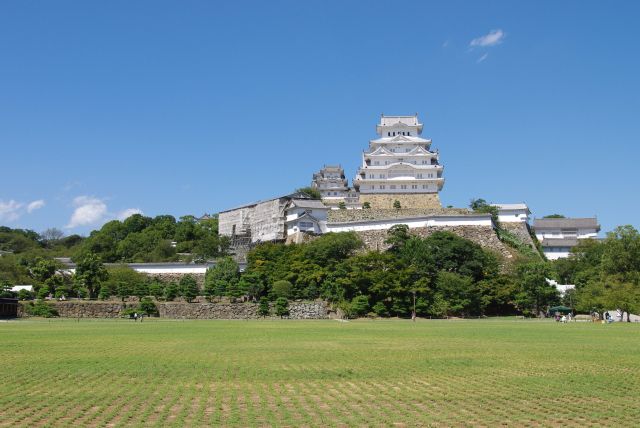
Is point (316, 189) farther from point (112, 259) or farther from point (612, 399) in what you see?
point (612, 399)

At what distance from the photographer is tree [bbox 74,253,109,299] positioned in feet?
163

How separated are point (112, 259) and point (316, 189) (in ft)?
80.6

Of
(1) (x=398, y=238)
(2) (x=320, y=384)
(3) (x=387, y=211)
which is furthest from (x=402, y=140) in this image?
(2) (x=320, y=384)

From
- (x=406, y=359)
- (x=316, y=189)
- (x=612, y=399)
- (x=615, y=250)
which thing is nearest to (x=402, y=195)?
(x=316, y=189)

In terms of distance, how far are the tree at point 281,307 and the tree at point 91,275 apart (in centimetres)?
1461

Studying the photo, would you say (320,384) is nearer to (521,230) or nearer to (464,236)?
(464,236)

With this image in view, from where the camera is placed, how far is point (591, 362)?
15148 mm

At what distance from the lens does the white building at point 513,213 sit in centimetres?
6200

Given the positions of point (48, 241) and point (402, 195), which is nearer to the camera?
point (402, 195)

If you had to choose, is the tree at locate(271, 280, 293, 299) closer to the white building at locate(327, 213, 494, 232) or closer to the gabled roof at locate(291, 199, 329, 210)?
the white building at locate(327, 213, 494, 232)

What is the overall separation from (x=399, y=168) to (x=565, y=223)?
19197 millimetres

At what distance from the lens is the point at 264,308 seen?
1764 inches

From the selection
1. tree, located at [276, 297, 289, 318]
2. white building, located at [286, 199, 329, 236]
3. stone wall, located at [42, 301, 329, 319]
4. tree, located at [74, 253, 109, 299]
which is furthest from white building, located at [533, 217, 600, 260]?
tree, located at [74, 253, 109, 299]

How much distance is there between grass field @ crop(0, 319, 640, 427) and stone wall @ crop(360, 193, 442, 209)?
42.7 meters
